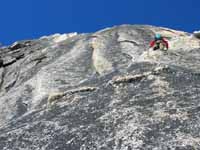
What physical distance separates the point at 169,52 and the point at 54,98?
8.64m

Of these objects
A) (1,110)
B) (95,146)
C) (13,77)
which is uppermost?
(13,77)

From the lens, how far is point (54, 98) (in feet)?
88.6

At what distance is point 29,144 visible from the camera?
71.8 ft

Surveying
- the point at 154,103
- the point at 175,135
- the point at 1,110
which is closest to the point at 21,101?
the point at 1,110

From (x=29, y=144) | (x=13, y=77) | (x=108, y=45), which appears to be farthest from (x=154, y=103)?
(x=13, y=77)

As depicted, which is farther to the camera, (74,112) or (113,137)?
(74,112)

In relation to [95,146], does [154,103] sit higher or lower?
higher

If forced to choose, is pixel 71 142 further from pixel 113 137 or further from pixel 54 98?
pixel 54 98

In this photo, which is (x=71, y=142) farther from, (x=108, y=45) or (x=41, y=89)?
(x=108, y=45)

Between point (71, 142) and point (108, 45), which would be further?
point (108, 45)

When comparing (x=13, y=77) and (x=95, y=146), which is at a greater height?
(x=13, y=77)

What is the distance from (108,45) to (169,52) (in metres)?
17.0

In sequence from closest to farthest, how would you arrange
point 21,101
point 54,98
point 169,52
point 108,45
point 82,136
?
point 82,136 → point 54,98 → point 169,52 → point 21,101 → point 108,45

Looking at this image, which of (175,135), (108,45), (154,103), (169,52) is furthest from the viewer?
(108,45)
